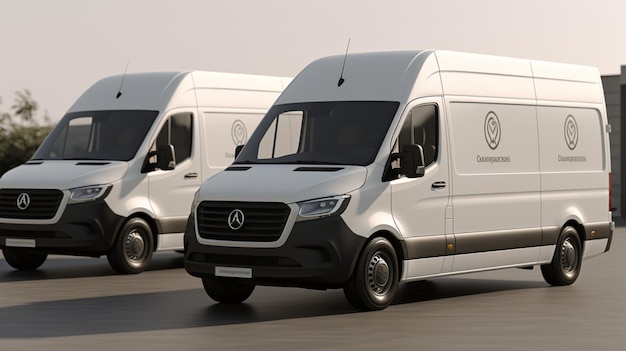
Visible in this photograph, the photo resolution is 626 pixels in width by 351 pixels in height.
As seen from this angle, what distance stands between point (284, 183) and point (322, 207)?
47 cm

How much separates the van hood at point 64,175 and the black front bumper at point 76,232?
31 cm

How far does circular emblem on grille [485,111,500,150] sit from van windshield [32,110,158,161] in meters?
5.16

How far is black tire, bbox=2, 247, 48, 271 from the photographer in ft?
60.3

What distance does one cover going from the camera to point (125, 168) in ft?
58.6

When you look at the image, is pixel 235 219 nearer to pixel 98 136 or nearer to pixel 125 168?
pixel 125 168

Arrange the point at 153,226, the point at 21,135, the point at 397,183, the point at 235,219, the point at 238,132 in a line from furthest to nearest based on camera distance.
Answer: the point at 21,135, the point at 238,132, the point at 153,226, the point at 397,183, the point at 235,219

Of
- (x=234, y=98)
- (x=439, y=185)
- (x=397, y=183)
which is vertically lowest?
(x=439, y=185)

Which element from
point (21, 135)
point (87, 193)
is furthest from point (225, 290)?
point (21, 135)

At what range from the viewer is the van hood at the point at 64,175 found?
1741 centimetres

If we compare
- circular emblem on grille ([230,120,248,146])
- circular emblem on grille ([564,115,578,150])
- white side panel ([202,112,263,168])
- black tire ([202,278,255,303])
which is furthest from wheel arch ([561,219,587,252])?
circular emblem on grille ([230,120,248,146])

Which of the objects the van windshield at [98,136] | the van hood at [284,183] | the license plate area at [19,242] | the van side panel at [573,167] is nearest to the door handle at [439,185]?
the van hood at [284,183]

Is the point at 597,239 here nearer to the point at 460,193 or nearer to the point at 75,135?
the point at 460,193

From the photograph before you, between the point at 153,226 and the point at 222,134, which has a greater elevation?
the point at 222,134

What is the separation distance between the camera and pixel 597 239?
17.0 metres
